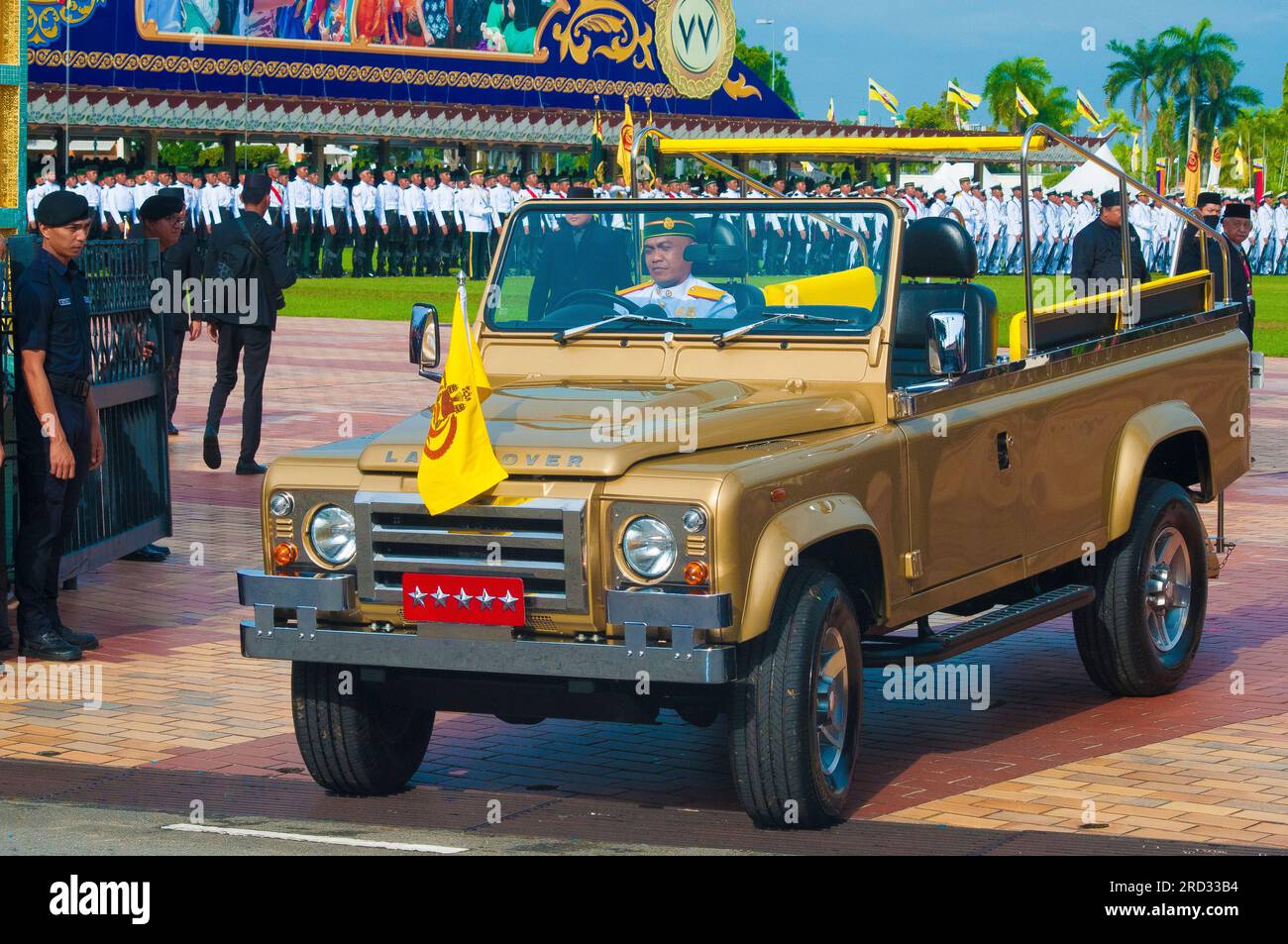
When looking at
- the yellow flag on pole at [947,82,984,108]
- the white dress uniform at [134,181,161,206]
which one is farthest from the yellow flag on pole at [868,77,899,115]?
the white dress uniform at [134,181,161,206]

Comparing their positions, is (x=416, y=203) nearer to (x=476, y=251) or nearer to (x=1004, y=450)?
(x=476, y=251)

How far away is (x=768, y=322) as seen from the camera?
282 inches

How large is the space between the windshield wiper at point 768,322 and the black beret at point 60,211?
3.02m

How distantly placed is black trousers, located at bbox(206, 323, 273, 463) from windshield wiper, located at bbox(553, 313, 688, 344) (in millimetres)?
7471

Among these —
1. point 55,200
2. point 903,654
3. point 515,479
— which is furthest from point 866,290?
point 55,200

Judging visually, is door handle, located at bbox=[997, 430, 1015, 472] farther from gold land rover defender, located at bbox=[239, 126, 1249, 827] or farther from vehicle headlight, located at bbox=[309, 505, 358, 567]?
vehicle headlight, located at bbox=[309, 505, 358, 567]

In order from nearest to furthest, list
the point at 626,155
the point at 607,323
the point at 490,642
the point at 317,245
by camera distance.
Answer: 1. the point at 490,642
2. the point at 607,323
3. the point at 626,155
4. the point at 317,245

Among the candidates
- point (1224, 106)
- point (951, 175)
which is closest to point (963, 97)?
point (951, 175)

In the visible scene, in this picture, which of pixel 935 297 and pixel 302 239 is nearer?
pixel 935 297

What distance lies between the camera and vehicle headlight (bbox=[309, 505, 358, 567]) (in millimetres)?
6176

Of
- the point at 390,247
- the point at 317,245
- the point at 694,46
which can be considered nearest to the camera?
the point at 317,245

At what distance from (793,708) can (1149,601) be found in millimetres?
2986

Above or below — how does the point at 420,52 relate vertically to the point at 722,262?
above
